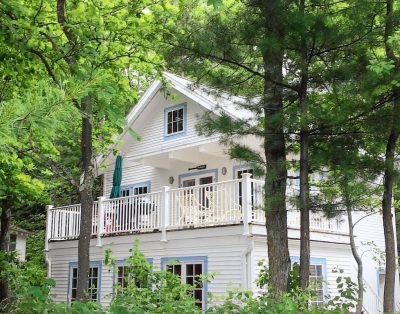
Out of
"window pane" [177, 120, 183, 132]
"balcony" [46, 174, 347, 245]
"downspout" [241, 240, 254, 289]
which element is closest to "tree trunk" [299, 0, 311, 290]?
"balcony" [46, 174, 347, 245]

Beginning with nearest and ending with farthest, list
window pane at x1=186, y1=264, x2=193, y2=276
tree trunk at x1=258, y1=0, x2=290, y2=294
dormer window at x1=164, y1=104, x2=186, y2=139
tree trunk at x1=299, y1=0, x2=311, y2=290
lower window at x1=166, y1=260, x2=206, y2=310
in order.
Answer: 1. tree trunk at x1=299, y1=0, x2=311, y2=290
2. tree trunk at x1=258, y1=0, x2=290, y2=294
3. lower window at x1=166, y1=260, x2=206, y2=310
4. window pane at x1=186, y1=264, x2=193, y2=276
5. dormer window at x1=164, y1=104, x2=186, y2=139

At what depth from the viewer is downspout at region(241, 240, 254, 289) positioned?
1204cm

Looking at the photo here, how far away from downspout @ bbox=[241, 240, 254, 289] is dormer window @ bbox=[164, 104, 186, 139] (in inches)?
249

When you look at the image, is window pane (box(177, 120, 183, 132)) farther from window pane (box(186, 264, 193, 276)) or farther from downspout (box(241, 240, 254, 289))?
downspout (box(241, 240, 254, 289))

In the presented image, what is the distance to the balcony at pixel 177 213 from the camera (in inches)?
490

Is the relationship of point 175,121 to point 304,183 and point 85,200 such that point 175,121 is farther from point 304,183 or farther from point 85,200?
point 304,183

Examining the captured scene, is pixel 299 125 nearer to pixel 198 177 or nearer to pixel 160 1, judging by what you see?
pixel 160 1

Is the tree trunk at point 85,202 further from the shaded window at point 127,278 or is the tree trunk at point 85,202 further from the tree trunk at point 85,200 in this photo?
the shaded window at point 127,278

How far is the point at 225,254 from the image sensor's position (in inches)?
500

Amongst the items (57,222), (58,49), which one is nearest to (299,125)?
(58,49)

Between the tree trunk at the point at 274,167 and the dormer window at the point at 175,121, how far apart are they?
918 cm

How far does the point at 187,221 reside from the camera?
13.5 meters

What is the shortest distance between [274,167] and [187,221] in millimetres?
5591

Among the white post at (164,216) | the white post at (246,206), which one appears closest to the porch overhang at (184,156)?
the white post at (164,216)
